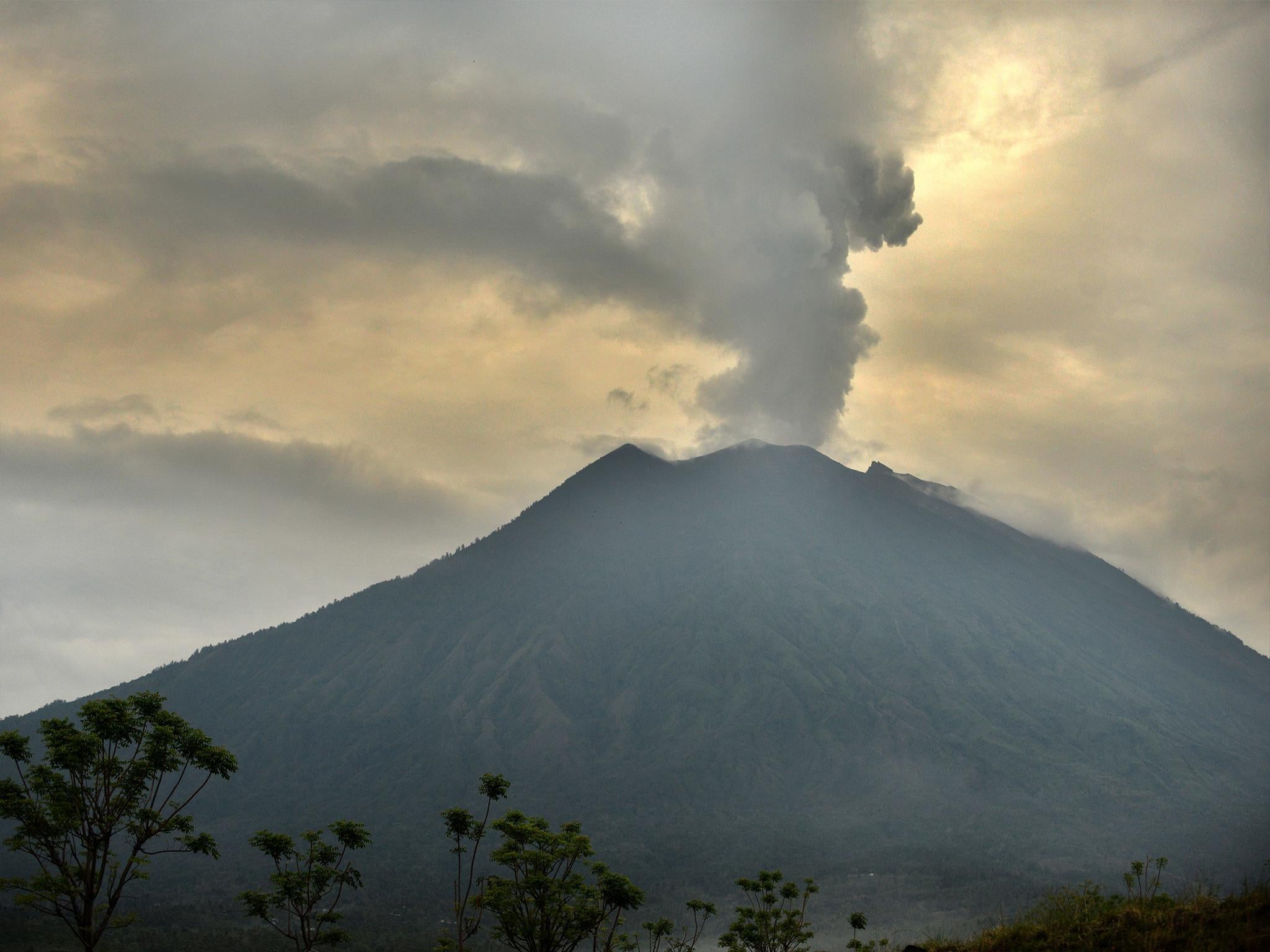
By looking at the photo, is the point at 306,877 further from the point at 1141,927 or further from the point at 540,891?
the point at 1141,927

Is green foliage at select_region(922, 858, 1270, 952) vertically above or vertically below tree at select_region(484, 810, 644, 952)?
above

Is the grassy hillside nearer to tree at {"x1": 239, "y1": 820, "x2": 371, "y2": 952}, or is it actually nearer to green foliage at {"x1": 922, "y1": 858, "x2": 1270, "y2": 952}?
green foliage at {"x1": 922, "y1": 858, "x2": 1270, "y2": 952}

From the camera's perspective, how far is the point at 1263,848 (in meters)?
154

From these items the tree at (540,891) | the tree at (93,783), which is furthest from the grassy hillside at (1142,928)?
the tree at (93,783)

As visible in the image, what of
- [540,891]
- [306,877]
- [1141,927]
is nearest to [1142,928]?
[1141,927]

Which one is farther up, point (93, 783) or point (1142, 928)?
point (93, 783)

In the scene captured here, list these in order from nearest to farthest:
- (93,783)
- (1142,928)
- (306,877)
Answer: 1. (1142,928)
2. (93,783)
3. (306,877)

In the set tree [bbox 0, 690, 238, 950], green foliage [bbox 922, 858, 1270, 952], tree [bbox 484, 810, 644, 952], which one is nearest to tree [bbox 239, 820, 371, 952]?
tree [bbox 484, 810, 644, 952]

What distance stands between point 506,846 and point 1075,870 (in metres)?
130

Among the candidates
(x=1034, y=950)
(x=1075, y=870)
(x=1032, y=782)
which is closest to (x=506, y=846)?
(x=1034, y=950)

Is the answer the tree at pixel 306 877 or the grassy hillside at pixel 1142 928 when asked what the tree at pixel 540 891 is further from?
the grassy hillside at pixel 1142 928

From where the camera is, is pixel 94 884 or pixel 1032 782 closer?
pixel 94 884

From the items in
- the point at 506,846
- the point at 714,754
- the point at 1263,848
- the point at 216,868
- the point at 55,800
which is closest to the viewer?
the point at 55,800

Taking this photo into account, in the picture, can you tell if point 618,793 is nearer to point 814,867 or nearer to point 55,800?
point 814,867
